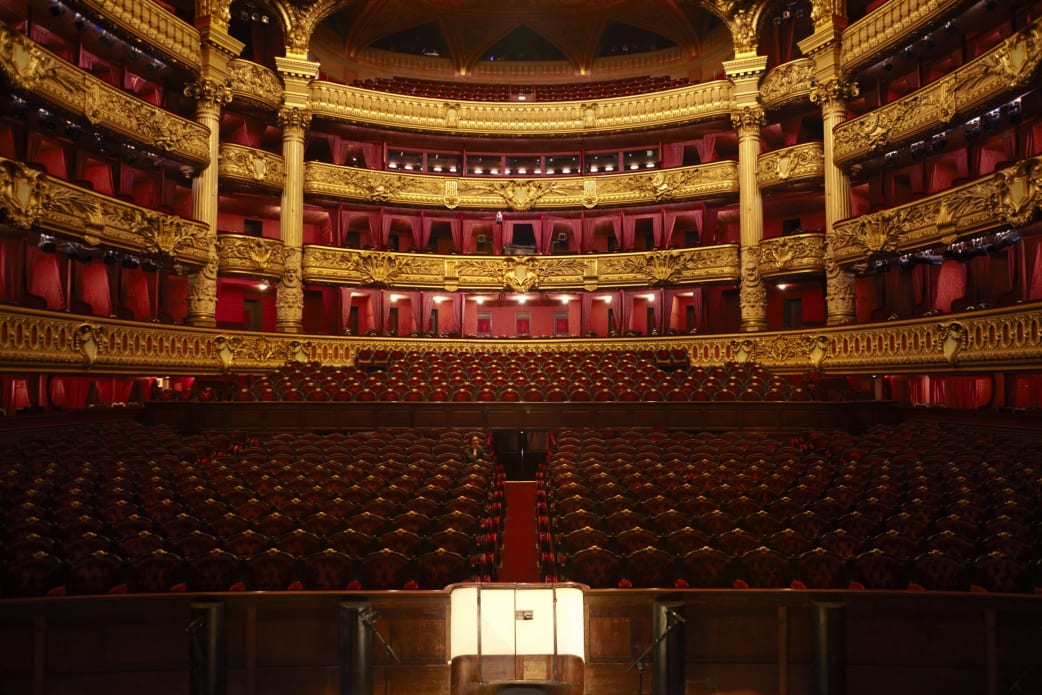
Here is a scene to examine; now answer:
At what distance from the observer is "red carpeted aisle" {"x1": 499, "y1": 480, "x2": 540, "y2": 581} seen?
492 centimetres

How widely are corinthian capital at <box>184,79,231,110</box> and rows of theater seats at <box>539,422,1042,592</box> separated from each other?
35.0 ft

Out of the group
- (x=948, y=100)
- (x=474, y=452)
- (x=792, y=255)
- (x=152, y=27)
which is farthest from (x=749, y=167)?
(x=152, y=27)

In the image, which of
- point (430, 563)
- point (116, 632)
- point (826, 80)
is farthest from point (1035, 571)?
point (826, 80)

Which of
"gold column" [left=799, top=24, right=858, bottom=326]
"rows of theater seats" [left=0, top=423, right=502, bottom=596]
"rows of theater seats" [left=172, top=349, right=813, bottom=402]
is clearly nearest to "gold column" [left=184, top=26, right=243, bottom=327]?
"rows of theater seats" [left=172, top=349, right=813, bottom=402]

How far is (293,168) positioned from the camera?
15070 millimetres

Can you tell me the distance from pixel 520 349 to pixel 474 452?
838 centimetres

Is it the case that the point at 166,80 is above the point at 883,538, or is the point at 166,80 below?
above

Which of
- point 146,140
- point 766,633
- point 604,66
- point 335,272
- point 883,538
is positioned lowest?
point 766,633

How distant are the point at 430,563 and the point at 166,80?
13.4 meters

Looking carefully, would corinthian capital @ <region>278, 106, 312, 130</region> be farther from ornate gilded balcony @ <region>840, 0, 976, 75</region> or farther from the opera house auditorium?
ornate gilded balcony @ <region>840, 0, 976, 75</region>

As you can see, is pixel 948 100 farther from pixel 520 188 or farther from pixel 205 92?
pixel 205 92

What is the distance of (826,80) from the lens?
44.9 feet

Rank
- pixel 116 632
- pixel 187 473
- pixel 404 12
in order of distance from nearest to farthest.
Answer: pixel 116 632 → pixel 187 473 → pixel 404 12

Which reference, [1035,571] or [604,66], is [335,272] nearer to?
[604,66]
